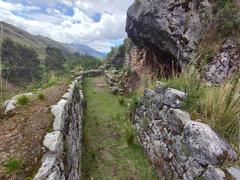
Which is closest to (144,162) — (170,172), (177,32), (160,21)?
→ (170,172)

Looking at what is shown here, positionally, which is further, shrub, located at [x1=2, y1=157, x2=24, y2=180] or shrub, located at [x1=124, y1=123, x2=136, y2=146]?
shrub, located at [x1=124, y1=123, x2=136, y2=146]

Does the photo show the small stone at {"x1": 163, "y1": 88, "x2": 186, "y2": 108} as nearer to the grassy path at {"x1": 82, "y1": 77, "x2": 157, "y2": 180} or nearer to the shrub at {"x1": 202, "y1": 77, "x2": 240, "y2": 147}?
the shrub at {"x1": 202, "y1": 77, "x2": 240, "y2": 147}

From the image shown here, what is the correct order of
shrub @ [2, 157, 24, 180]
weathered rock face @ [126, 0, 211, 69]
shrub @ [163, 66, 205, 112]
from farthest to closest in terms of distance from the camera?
weathered rock face @ [126, 0, 211, 69] < shrub @ [163, 66, 205, 112] < shrub @ [2, 157, 24, 180]

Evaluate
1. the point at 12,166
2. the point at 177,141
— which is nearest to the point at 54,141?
the point at 12,166

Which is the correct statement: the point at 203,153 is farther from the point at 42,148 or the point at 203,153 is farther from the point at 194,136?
the point at 42,148

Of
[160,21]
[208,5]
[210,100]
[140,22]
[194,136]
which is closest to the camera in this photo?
[194,136]

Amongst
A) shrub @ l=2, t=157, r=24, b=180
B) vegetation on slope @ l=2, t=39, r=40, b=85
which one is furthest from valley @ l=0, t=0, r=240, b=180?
vegetation on slope @ l=2, t=39, r=40, b=85

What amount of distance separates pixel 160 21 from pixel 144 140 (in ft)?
15.3

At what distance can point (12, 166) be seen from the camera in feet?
9.68

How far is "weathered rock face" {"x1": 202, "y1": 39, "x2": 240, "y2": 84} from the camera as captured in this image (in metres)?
6.52

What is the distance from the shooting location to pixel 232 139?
364cm

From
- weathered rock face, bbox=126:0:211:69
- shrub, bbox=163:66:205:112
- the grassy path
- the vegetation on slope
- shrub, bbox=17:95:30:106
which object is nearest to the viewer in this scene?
shrub, bbox=163:66:205:112

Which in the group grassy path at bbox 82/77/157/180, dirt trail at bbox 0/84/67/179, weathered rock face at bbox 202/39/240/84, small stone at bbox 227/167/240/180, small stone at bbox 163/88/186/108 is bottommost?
grassy path at bbox 82/77/157/180

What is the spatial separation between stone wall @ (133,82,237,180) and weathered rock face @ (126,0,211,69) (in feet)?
6.82
